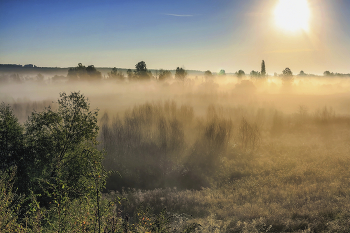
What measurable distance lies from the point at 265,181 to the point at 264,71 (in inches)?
3598

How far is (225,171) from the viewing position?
42.2 m

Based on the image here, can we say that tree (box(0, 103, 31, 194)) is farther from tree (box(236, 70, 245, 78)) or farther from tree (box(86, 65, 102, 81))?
tree (box(236, 70, 245, 78))

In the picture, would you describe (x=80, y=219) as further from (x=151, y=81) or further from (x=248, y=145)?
(x=151, y=81)

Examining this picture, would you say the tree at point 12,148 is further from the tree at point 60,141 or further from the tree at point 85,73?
the tree at point 85,73

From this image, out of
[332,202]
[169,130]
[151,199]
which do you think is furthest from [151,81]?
[332,202]

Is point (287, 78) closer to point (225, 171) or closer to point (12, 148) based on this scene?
point (225, 171)

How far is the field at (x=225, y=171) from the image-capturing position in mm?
22641

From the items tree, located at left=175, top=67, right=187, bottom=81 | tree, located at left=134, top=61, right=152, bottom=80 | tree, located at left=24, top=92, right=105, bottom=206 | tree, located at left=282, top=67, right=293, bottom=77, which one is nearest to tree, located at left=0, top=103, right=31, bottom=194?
tree, located at left=24, top=92, right=105, bottom=206

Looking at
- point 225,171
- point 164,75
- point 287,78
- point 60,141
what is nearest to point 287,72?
point 287,78

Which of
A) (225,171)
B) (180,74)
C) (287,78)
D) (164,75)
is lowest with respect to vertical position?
(225,171)

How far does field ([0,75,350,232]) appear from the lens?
2264 centimetres

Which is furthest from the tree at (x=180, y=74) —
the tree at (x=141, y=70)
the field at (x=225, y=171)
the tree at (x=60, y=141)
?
the tree at (x=60, y=141)

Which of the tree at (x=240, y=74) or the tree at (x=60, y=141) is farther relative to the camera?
the tree at (x=240, y=74)

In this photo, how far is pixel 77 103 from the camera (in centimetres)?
2755
